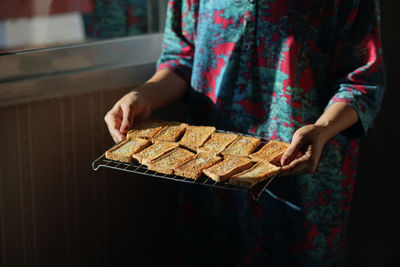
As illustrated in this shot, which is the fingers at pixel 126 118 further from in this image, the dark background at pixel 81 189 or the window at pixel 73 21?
the window at pixel 73 21

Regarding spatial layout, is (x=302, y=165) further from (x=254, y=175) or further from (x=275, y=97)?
(x=275, y=97)

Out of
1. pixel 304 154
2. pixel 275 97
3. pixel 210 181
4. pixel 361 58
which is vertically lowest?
pixel 210 181

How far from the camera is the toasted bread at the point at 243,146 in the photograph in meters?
1.66

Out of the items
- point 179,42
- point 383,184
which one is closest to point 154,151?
point 179,42

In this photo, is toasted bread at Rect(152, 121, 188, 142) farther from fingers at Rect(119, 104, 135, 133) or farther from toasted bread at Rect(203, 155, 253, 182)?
toasted bread at Rect(203, 155, 253, 182)

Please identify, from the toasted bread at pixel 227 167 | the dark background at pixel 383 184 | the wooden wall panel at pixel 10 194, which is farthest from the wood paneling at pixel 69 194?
the dark background at pixel 383 184

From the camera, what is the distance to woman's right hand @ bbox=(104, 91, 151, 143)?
5.61 feet

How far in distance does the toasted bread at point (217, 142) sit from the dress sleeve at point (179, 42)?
12.4 inches

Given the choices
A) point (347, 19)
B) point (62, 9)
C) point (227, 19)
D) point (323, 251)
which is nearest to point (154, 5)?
point (62, 9)

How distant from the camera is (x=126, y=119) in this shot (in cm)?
171

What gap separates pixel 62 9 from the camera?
229 cm

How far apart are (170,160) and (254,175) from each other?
0.25 m

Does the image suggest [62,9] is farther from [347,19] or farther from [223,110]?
[347,19]

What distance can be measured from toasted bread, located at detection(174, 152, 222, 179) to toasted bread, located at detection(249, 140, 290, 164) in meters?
0.11
